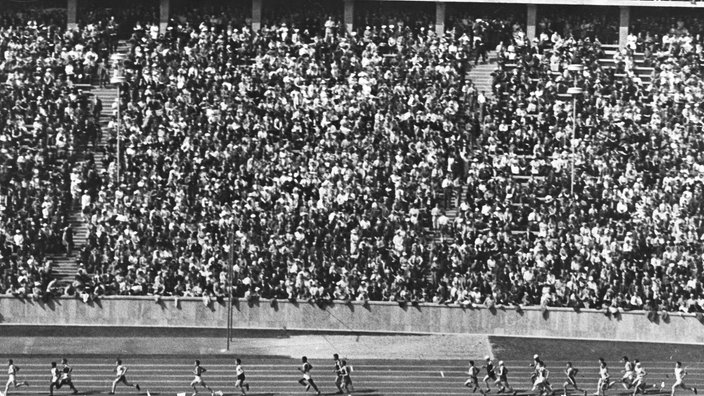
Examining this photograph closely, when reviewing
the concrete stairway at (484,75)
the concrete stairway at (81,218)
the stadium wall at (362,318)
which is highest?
the concrete stairway at (484,75)

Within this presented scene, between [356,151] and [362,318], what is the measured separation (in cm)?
729

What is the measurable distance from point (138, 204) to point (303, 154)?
6.46m

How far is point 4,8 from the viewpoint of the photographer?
269 feet

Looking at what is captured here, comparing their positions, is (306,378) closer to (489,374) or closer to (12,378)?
(489,374)

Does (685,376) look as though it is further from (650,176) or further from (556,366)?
(650,176)

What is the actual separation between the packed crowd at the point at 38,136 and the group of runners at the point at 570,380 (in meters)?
16.2

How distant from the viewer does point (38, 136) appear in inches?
2923

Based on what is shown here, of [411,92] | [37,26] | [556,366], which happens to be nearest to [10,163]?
[37,26]

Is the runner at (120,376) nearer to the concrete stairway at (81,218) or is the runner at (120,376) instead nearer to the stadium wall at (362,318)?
the stadium wall at (362,318)

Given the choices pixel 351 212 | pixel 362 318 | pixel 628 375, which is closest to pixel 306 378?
pixel 362 318

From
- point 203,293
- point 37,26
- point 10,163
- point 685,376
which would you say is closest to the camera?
point 685,376

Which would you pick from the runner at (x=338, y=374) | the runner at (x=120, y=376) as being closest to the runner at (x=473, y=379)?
the runner at (x=338, y=374)

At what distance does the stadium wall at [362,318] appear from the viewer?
67625mm

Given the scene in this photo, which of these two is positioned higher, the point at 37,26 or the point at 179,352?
the point at 37,26
